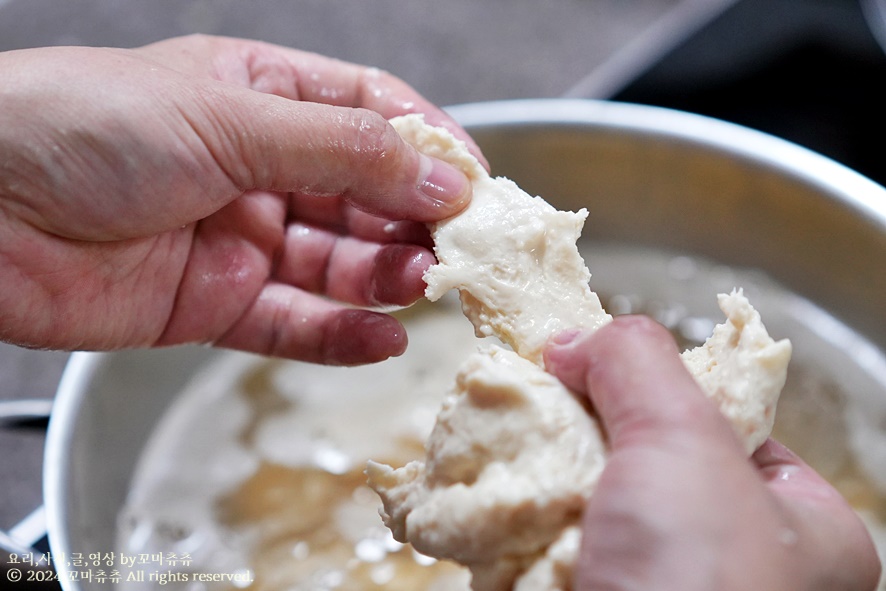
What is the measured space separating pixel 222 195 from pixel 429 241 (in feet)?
1.05

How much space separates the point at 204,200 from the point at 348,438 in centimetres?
65

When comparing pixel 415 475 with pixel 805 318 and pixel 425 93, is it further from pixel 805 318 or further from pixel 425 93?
pixel 425 93

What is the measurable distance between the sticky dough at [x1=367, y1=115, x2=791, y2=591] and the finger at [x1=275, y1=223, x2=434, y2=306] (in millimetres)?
149

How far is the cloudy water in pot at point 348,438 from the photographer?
135 cm

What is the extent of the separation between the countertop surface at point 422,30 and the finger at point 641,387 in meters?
1.53

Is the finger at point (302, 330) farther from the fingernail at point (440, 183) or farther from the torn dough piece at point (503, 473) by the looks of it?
the torn dough piece at point (503, 473)

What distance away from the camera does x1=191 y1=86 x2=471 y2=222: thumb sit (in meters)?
0.95

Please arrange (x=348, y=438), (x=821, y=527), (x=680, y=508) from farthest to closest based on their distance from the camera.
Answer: (x=348, y=438) → (x=821, y=527) → (x=680, y=508)

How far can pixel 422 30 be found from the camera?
93.3 inches

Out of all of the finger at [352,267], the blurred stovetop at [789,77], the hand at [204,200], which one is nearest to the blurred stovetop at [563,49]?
the blurred stovetop at [789,77]

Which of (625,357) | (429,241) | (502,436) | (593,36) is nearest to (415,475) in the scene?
(502,436)

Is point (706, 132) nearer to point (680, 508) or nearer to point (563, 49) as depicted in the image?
point (563, 49)

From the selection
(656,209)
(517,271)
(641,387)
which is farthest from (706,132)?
(641,387)

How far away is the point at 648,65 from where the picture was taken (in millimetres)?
1790
